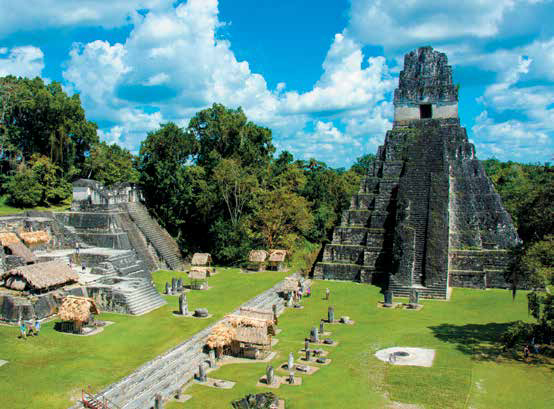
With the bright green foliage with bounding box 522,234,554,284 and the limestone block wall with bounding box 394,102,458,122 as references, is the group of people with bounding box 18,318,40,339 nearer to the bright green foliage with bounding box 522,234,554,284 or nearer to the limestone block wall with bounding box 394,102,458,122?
the bright green foliage with bounding box 522,234,554,284

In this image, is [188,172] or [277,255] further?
[188,172]

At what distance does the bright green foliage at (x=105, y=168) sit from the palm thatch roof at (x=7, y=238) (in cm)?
1275

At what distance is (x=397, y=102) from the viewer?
3334cm

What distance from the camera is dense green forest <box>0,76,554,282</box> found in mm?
34438

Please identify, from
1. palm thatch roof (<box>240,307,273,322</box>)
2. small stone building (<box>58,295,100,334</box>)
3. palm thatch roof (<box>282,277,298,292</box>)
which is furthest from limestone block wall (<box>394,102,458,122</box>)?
small stone building (<box>58,295,100,334</box>)

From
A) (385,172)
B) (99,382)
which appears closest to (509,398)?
(99,382)

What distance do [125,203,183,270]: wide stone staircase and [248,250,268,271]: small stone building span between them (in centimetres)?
503

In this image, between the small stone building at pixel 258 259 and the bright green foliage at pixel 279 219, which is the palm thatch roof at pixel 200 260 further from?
the bright green foliage at pixel 279 219

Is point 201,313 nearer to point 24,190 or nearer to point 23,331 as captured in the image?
point 23,331

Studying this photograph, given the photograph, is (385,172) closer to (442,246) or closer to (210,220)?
(442,246)

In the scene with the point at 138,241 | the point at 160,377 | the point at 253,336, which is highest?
the point at 138,241

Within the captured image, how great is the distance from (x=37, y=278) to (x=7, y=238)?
5.99 m

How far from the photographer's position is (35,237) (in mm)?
27516

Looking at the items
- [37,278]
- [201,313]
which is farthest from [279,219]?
[37,278]
